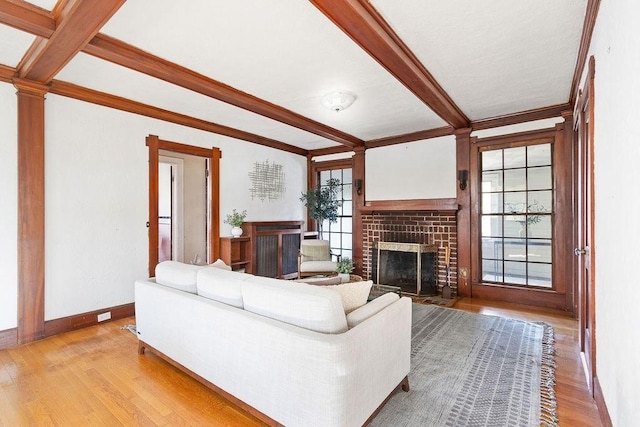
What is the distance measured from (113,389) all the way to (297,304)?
1.53 meters

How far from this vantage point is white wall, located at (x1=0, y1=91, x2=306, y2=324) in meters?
2.88

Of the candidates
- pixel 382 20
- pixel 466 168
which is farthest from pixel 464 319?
pixel 382 20

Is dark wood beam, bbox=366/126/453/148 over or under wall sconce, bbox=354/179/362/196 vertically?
over

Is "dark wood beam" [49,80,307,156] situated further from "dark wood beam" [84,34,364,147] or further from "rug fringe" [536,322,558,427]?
"rug fringe" [536,322,558,427]

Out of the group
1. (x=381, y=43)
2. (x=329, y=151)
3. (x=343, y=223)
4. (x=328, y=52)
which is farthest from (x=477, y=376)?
(x=329, y=151)

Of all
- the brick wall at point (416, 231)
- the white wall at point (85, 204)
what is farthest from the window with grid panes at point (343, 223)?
the white wall at point (85, 204)

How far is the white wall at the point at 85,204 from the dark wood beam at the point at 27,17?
1.29m

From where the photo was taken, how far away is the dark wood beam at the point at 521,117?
12.8 ft

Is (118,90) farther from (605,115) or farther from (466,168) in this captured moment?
(466,168)

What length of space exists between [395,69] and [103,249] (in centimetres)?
354

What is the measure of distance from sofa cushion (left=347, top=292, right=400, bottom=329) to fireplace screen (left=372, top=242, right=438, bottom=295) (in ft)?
9.18

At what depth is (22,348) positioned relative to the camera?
2818 mm

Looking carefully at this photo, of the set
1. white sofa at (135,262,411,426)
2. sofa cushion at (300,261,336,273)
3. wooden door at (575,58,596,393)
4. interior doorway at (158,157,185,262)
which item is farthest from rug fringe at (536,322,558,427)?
interior doorway at (158,157,185,262)

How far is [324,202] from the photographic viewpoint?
6.00 m
